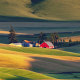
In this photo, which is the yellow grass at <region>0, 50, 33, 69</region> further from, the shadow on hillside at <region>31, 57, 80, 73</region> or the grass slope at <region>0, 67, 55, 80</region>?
the grass slope at <region>0, 67, 55, 80</region>

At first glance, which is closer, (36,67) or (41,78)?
(41,78)

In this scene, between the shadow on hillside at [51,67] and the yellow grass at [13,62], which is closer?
the shadow on hillside at [51,67]

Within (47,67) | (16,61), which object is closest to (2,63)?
(16,61)

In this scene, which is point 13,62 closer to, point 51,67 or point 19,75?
point 51,67

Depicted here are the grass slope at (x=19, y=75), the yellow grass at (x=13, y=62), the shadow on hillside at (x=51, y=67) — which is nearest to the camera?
the grass slope at (x=19, y=75)

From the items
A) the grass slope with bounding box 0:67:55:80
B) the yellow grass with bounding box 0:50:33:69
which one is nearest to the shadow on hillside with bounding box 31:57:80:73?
the yellow grass with bounding box 0:50:33:69

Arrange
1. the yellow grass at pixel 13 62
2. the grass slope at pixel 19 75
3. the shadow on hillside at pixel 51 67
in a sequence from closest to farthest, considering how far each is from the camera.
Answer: the grass slope at pixel 19 75
the shadow on hillside at pixel 51 67
the yellow grass at pixel 13 62

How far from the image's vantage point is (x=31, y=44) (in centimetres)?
9906

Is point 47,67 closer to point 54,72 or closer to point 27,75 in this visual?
point 54,72

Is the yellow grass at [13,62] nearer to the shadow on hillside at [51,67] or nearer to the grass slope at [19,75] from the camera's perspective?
the shadow on hillside at [51,67]

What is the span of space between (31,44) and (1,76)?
2981 inches

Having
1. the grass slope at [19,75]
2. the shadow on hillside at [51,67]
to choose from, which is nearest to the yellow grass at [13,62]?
the shadow on hillside at [51,67]

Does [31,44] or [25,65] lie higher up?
[31,44]

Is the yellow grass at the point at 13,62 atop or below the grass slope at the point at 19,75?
atop
